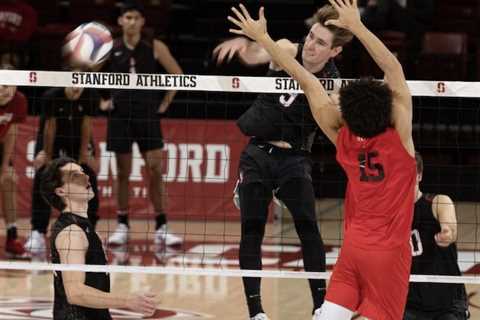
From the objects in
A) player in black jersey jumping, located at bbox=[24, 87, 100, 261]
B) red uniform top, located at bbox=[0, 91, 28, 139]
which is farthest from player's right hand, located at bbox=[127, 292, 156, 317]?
player in black jersey jumping, located at bbox=[24, 87, 100, 261]

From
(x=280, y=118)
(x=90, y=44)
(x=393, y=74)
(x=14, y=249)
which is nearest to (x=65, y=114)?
(x=14, y=249)

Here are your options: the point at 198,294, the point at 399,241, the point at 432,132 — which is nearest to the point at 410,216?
the point at 399,241

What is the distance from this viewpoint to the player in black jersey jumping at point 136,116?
12.4 metres

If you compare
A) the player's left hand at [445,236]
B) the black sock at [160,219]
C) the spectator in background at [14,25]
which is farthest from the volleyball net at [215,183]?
the player's left hand at [445,236]

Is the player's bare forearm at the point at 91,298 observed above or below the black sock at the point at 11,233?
below

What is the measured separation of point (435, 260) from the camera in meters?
8.31

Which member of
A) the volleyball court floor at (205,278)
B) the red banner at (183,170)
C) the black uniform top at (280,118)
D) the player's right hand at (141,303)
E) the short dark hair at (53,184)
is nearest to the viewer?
the player's right hand at (141,303)

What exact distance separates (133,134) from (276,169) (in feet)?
14.6

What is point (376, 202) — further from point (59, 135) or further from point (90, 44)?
point (59, 135)

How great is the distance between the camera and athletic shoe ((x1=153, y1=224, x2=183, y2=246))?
12.5 m

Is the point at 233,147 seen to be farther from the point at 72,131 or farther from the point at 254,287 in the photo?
the point at 254,287

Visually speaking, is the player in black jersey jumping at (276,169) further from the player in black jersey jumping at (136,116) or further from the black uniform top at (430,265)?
the player in black jersey jumping at (136,116)

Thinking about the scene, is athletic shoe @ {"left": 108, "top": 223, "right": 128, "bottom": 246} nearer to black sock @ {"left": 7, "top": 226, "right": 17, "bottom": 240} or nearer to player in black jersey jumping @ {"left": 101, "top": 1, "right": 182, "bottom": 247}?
player in black jersey jumping @ {"left": 101, "top": 1, "right": 182, "bottom": 247}

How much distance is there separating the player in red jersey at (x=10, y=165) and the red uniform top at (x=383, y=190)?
5.60m
